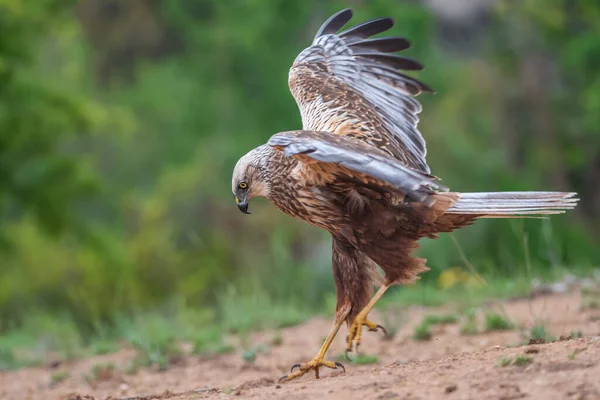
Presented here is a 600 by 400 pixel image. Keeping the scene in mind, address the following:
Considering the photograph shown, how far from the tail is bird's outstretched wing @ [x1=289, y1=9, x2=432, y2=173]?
1013 millimetres

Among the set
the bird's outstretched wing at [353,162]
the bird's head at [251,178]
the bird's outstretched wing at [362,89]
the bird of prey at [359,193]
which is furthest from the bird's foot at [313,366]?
the bird's outstretched wing at [362,89]

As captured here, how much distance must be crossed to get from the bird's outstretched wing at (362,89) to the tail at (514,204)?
1013 mm

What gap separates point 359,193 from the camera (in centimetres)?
607

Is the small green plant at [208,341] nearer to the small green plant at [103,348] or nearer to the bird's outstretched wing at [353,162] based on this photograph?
the small green plant at [103,348]

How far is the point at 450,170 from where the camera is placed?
17.9m

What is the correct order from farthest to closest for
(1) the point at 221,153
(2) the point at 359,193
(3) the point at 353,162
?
1. (1) the point at 221,153
2. (2) the point at 359,193
3. (3) the point at 353,162

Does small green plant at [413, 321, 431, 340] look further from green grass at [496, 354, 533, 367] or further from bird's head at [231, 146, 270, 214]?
green grass at [496, 354, 533, 367]

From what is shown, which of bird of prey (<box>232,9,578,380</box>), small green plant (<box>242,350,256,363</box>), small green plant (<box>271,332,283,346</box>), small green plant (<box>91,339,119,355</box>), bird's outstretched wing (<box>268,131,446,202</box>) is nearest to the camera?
bird's outstretched wing (<box>268,131,446,202</box>)

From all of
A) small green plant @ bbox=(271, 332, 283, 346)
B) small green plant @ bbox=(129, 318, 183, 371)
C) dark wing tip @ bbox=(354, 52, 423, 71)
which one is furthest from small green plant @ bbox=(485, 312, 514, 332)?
small green plant @ bbox=(129, 318, 183, 371)

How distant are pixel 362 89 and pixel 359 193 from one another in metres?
2.06

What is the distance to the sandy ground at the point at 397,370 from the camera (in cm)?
467

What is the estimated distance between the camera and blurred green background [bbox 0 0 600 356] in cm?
1435

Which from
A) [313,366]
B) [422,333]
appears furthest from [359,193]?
[422,333]

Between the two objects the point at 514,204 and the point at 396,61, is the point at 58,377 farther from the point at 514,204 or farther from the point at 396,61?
the point at 514,204
